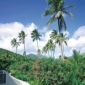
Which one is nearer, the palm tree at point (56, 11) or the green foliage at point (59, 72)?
the green foliage at point (59, 72)

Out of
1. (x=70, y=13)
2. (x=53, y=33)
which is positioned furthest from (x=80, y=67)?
(x=53, y=33)

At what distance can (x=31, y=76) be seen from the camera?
22703mm

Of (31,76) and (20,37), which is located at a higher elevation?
(20,37)

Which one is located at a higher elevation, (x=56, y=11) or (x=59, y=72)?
(x=56, y=11)

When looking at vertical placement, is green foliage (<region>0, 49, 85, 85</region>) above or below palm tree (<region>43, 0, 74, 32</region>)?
below

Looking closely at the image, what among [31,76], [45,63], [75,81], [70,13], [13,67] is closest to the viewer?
[75,81]

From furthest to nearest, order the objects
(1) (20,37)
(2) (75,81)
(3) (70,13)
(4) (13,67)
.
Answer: (1) (20,37)
(3) (70,13)
(4) (13,67)
(2) (75,81)

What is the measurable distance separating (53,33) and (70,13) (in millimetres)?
29779

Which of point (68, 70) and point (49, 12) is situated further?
point (49, 12)

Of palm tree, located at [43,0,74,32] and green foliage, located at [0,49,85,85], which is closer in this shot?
green foliage, located at [0,49,85,85]

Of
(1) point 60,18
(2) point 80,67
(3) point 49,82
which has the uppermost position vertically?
(1) point 60,18

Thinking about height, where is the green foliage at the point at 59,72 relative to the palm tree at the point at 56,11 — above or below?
below

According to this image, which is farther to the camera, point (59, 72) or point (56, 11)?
point (56, 11)

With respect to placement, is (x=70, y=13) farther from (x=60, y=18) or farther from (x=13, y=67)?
(x=13, y=67)
